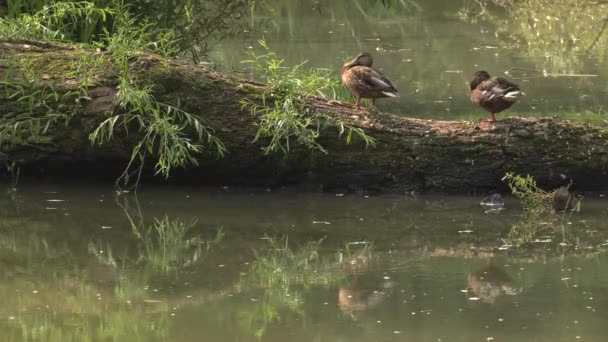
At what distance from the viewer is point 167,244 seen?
293 inches

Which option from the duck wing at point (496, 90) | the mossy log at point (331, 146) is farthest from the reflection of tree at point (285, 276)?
the duck wing at point (496, 90)

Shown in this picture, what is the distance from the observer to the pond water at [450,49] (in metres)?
11.7

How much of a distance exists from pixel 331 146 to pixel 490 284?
2.28m

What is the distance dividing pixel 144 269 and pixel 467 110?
5.08 meters

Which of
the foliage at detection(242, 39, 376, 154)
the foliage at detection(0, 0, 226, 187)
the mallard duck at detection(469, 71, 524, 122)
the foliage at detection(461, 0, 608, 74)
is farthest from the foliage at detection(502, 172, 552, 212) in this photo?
A: the foliage at detection(461, 0, 608, 74)

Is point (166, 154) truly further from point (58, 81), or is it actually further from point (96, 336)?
point (96, 336)

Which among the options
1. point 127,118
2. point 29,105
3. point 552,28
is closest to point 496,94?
point 127,118

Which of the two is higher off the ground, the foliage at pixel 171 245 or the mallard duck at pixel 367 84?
the mallard duck at pixel 367 84

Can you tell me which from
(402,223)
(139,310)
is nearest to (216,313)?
(139,310)

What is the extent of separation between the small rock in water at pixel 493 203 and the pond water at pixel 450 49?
234 cm

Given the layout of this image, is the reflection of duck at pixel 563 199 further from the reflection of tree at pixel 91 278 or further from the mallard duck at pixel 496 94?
the reflection of tree at pixel 91 278

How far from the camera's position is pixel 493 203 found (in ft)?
27.6

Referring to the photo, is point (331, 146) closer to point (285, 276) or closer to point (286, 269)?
point (286, 269)

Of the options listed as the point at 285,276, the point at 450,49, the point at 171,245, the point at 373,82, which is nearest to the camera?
the point at 285,276
